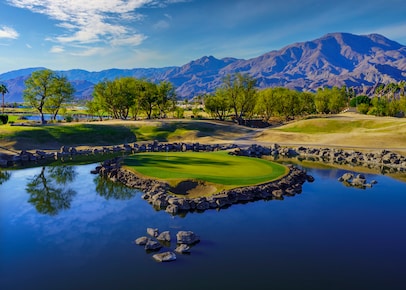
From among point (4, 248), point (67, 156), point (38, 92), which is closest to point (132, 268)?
point (4, 248)

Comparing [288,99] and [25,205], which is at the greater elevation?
[288,99]

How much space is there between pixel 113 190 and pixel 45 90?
58.4 meters

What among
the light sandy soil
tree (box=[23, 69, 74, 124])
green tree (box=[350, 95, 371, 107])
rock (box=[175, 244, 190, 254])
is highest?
tree (box=[23, 69, 74, 124])

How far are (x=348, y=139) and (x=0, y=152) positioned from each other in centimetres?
6296

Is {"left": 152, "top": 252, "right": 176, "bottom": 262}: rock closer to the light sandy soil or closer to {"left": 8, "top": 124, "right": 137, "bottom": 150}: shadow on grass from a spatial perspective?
{"left": 8, "top": 124, "right": 137, "bottom": 150}: shadow on grass

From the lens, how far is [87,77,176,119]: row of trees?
3664 inches

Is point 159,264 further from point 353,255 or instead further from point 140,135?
point 140,135

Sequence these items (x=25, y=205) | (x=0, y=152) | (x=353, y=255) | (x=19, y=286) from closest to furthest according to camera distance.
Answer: (x=19, y=286)
(x=353, y=255)
(x=25, y=205)
(x=0, y=152)

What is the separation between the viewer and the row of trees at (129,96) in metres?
93.1

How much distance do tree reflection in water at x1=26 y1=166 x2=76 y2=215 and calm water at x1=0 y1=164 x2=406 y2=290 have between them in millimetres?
263

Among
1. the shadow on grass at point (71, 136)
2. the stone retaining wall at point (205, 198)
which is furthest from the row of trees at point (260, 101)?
the stone retaining wall at point (205, 198)

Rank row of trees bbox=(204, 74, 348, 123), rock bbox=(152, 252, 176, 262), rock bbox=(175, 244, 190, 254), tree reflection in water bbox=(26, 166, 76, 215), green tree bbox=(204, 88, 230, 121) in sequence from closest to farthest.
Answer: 1. rock bbox=(152, 252, 176, 262)
2. rock bbox=(175, 244, 190, 254)
3. tree reflection in water bbox=(26, 166, 76, 215)
4. row of trees bbox=(204, 74, 348, 123)
5. green tree bbox=(204, 88, 230, 121)

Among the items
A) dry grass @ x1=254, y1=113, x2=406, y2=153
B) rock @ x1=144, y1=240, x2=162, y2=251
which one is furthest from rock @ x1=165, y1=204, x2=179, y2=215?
dry grass @ x1=254, y1=113, x2=406, y2=153

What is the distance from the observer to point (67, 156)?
178ft
